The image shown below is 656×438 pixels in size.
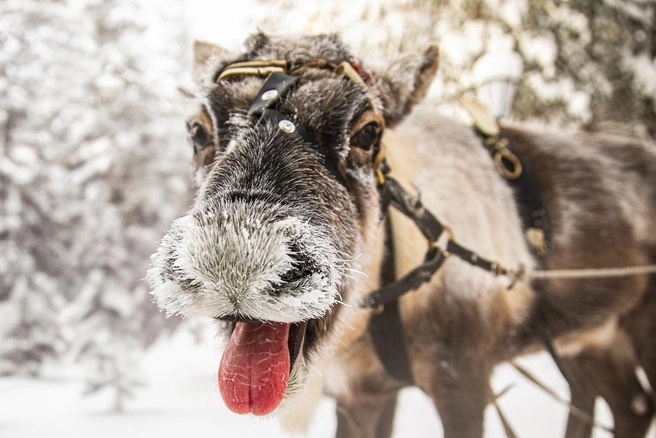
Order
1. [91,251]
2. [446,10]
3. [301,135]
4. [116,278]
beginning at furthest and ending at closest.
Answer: [446,10] < [116,278] < [91,251] < [301,135]

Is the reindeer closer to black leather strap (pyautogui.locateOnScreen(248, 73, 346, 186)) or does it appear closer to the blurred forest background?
black leather strap (pyautogui.locateOnScreen(248, 73, 346, 186))

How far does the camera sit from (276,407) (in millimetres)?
1062

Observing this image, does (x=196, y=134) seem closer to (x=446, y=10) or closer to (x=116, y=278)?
(x=116, y=278)

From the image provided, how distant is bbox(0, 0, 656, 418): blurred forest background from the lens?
4.73 feet

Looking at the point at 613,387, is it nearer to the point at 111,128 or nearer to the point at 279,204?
the point at 279,204

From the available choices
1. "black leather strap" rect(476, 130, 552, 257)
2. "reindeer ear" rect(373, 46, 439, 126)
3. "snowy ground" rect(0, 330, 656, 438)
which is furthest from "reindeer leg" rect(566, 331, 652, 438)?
"reindeer ear" rect(373, 46, 439, 126)

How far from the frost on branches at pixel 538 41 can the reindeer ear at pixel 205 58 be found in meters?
0.40

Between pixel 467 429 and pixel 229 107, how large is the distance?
3.79 ft

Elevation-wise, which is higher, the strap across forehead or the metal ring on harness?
the strap across forehead

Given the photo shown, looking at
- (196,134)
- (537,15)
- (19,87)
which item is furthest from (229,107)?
(537,15)

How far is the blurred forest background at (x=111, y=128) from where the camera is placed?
1.44 meters

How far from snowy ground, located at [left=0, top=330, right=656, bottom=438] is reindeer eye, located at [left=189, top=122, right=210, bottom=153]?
528 millimetres

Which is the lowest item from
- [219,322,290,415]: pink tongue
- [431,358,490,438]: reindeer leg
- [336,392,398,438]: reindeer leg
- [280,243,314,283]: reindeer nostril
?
[336,392,398,438]: reindeer leg

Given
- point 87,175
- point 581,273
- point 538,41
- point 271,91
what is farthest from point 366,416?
point 538,41
